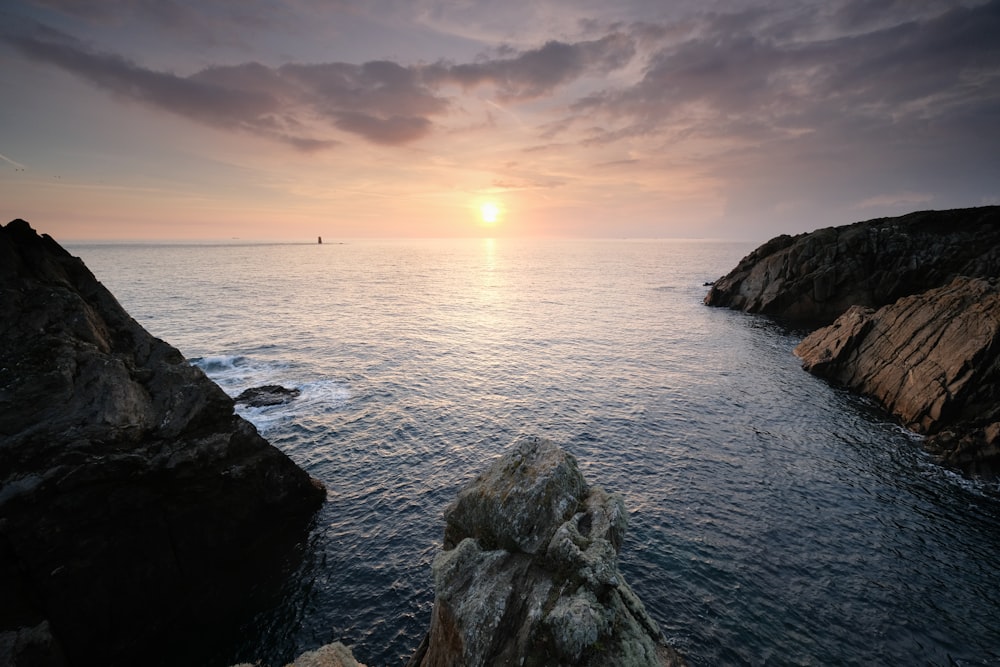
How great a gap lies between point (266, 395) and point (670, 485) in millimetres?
40284

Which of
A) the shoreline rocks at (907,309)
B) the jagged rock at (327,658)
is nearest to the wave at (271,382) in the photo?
the jagged rock at (327,658)

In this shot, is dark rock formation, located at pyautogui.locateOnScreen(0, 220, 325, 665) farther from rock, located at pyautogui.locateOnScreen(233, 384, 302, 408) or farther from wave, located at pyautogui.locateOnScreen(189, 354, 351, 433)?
rock, located at pyautogui.locateOnScreen(233, 384, 302, 408)

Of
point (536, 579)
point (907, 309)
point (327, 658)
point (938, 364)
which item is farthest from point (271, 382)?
point (907, 309)

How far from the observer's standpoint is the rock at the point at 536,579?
11.3 m

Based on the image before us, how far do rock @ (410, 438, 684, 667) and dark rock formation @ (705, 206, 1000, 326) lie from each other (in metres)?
87.3

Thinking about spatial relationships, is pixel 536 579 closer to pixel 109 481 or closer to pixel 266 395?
pixel 109 481

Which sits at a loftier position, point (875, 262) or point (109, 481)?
point (875, 262)

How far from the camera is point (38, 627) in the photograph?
17.1m

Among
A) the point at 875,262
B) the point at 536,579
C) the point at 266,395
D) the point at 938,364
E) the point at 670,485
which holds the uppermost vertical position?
the point at 875,262

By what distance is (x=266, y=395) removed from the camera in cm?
4666

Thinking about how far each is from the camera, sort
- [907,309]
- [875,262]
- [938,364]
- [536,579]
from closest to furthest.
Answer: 1. [536,579]
2. [938,364]
3. [907,309]
4. [875,262]

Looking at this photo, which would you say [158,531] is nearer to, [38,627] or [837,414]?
[38,627]

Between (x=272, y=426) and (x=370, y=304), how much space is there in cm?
7206

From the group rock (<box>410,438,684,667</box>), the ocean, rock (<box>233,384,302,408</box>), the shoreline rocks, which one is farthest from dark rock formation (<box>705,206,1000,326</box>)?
rock (<box>233,384,302,408</box>)
